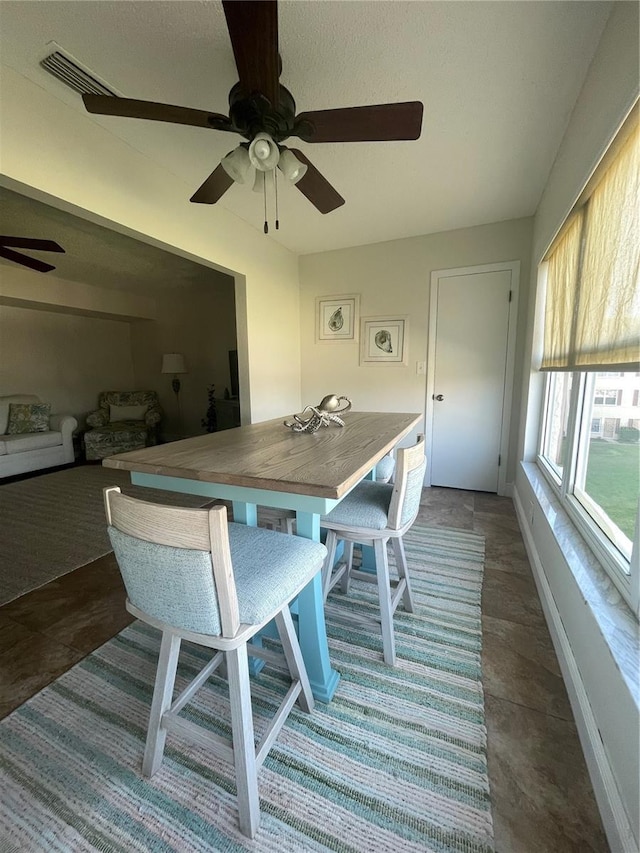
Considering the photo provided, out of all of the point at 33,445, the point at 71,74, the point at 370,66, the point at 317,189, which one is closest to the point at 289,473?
the point at 317,189

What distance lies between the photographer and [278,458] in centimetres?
119

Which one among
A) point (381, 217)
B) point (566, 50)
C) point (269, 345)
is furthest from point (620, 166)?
point (269, 345)

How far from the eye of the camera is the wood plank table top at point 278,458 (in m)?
0.95

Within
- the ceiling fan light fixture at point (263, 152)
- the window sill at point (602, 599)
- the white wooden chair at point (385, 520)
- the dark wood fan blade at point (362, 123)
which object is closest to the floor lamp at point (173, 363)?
the ceiling fan light fixture at point (263, 152)

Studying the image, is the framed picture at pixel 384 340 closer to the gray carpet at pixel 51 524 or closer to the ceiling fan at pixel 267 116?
the ceiling fan at pixel 267 116

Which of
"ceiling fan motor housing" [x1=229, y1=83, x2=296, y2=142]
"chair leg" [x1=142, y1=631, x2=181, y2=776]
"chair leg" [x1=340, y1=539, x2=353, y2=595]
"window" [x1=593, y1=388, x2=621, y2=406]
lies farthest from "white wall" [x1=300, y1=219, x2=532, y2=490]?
"chair leg" [x1=142, y1=631, x2=181, y2=776]

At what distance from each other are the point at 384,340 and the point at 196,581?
3.20 metres

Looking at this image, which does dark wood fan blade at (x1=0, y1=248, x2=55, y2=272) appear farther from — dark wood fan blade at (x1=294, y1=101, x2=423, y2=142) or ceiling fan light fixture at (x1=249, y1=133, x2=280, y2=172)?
dark wood fan blade at (x1=294, y1=101, x2=423, y2=142)

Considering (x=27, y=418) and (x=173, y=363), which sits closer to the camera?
(x=27, y=418)

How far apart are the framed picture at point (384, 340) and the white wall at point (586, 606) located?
1.51 metres

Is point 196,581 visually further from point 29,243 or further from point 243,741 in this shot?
point 29,243

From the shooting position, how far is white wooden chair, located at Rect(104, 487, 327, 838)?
749mm

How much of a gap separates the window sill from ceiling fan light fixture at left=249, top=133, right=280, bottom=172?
194 centimetres

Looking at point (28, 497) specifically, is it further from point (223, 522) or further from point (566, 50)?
point (566, 50)
